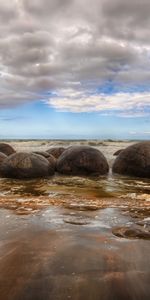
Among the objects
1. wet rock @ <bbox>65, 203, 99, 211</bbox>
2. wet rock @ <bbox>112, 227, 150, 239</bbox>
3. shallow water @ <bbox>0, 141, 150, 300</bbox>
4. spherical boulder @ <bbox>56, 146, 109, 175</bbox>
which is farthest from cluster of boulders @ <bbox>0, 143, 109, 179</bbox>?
wet rock @ <bbox>112, 227, 150, 239</bbox>

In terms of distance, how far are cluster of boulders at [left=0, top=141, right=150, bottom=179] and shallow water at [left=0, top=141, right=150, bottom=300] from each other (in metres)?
3.44

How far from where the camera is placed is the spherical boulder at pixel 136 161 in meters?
10.7

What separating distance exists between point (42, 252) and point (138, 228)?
1.62 meters

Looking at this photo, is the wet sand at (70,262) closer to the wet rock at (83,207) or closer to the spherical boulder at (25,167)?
the wet rock at (83,207)

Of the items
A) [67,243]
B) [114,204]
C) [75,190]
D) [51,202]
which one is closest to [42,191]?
[75,190]

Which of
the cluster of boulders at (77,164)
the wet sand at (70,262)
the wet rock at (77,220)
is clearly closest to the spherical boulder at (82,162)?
the cluster of boulders at (77,164)

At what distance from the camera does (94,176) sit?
10750 millimetres

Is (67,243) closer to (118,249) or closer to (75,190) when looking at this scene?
(118,249)

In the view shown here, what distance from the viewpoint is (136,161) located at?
35.6 ft

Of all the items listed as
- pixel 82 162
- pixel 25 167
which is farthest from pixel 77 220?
pixel 82 162

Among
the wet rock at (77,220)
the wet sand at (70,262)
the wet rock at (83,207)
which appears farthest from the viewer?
the wet rock at (83,207)

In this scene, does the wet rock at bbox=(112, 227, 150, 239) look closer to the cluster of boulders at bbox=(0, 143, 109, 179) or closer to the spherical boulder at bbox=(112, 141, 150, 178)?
the cluster of boulders at bbox=(0, 143, 109, 179)

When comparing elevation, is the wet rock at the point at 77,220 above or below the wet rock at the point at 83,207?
above

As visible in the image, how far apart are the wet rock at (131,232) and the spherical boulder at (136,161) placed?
648 centimetres
